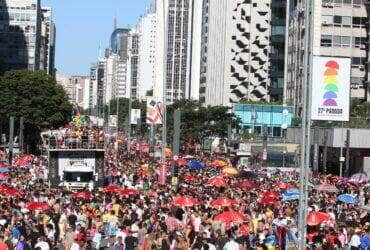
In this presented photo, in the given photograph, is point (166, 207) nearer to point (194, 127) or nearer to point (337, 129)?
point (337, 129)

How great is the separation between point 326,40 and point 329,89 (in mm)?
78923

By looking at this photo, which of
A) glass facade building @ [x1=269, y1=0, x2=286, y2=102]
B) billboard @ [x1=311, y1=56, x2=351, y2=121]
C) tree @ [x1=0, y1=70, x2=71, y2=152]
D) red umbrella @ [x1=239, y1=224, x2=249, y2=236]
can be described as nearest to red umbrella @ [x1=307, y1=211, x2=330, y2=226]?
red umbrella @ [x1=239, y1=224, x2=249, y2=236]

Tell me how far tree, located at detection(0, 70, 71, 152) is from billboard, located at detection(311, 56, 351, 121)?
80.4 meters

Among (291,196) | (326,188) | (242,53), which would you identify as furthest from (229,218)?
(242,53)

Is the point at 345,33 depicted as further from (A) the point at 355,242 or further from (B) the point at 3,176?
(A) the point at 355,242

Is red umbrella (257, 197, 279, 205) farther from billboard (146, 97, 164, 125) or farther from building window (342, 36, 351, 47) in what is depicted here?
building window (342, 36, 351, 47)

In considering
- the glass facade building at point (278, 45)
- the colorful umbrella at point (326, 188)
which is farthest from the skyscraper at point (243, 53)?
the colorful umbrella at point (326, 188)

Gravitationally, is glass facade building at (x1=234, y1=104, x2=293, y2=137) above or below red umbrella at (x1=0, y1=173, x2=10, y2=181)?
above

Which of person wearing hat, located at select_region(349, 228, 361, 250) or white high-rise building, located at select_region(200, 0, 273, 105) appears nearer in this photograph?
person wearing hat, located at select_region(349, 228, 361, 250)

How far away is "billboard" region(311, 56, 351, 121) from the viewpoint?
875 inches

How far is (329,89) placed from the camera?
22.3 m

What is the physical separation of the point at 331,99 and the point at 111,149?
88234mm

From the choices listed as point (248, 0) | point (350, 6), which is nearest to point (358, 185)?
point (350, 6)

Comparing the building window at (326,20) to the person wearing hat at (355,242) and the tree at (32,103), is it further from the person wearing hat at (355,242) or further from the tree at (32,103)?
the person wearing hat at (355,242)
